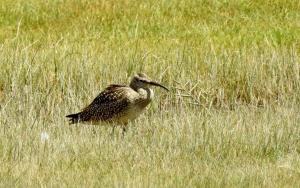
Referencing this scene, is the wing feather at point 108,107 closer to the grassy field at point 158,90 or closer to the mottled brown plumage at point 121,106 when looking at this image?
the mottled brown plumage at point 121,106

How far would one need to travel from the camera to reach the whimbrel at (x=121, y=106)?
30.7 feet

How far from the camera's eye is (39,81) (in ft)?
34.9

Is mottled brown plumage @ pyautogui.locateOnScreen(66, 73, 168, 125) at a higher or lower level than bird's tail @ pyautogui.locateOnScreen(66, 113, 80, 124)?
higher

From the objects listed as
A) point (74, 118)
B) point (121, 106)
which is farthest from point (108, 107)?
point (74, 118)

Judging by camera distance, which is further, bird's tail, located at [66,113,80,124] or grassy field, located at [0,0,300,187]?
bird's tail, located at [66,113,80,124]

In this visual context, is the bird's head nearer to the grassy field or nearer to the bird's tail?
the grassy field

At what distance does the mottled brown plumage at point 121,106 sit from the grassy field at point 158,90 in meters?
0.14

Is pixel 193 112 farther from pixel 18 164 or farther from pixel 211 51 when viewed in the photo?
pixel 18 164

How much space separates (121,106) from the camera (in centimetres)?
938

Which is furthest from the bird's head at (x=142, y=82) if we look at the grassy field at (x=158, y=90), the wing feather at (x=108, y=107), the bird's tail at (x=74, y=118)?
the bird's tail at (x=74, y=118)

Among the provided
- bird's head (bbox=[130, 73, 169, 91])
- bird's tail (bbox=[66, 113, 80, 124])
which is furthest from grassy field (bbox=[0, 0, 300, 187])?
bird's head (bbox=[130, 73, 169, 91])

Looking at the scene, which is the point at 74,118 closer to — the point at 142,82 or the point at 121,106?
the point at 121,106

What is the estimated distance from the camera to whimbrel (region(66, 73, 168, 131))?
935 cm

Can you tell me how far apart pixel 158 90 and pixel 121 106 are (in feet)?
4.25
